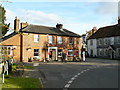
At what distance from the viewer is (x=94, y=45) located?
43.8 metres

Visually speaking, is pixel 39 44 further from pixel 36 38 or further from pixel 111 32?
pixel 111 32

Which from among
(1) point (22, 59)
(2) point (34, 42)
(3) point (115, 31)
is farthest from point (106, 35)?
(1) point (22, 59)

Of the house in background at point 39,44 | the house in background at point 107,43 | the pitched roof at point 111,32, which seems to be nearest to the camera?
the house in background at point 39,44

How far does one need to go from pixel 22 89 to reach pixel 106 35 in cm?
3698

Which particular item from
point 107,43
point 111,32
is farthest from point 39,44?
point 111,32

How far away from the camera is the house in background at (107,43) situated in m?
35.6

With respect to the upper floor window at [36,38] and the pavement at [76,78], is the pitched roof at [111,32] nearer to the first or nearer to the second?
the upper floor window at [36,38]

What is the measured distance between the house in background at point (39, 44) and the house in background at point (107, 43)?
1186 cm

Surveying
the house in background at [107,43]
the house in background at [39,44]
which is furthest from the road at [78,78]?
the house in background at [107,43]

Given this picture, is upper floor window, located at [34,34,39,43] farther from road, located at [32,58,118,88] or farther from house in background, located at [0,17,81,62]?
road, located at [32,58,118,88]

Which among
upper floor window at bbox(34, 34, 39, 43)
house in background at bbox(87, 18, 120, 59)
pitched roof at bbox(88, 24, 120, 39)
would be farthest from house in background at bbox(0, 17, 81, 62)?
pitched roof at bbox(88, 24, 120, 39)

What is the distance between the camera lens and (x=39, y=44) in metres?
25.8

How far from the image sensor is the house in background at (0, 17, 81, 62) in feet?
78.3

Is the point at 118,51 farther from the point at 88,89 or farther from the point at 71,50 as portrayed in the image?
the point at 88,89
